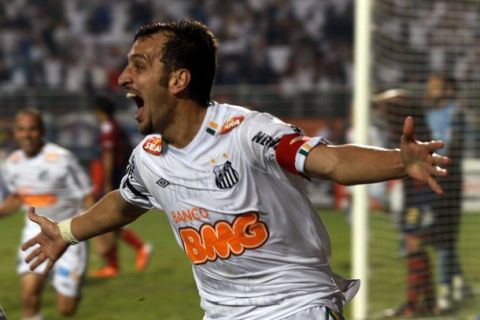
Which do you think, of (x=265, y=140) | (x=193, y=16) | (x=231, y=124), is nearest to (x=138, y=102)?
(x=231, y=124)

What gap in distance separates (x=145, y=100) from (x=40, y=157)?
5.48 metres

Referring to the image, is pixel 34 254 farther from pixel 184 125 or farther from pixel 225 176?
pixel 225 176

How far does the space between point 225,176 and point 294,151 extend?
1.44 ft

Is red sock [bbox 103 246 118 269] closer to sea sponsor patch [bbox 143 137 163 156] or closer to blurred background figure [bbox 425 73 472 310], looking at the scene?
blurred background figure [bbox 425 73 472 310]

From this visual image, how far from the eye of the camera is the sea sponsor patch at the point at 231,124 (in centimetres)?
441

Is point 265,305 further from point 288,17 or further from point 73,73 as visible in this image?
point 288,17

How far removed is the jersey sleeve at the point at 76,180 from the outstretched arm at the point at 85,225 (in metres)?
4.47

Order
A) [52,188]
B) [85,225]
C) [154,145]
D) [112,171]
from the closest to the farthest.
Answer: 1. [154,145]
2. [85,225]
3. [52,188]
4. [112,171]

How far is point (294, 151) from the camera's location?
161 inches

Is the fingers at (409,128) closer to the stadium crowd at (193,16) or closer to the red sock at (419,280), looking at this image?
the red sock at (419,280)

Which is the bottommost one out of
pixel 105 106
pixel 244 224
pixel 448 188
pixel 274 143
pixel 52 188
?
pixel 448 188

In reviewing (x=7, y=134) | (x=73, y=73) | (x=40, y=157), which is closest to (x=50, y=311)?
(x=40, y=157)

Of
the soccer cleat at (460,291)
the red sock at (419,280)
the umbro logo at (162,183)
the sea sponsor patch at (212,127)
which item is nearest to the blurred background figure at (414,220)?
the red sock at (419,280)

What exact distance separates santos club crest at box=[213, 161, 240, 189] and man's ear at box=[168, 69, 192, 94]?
389 millimetres
